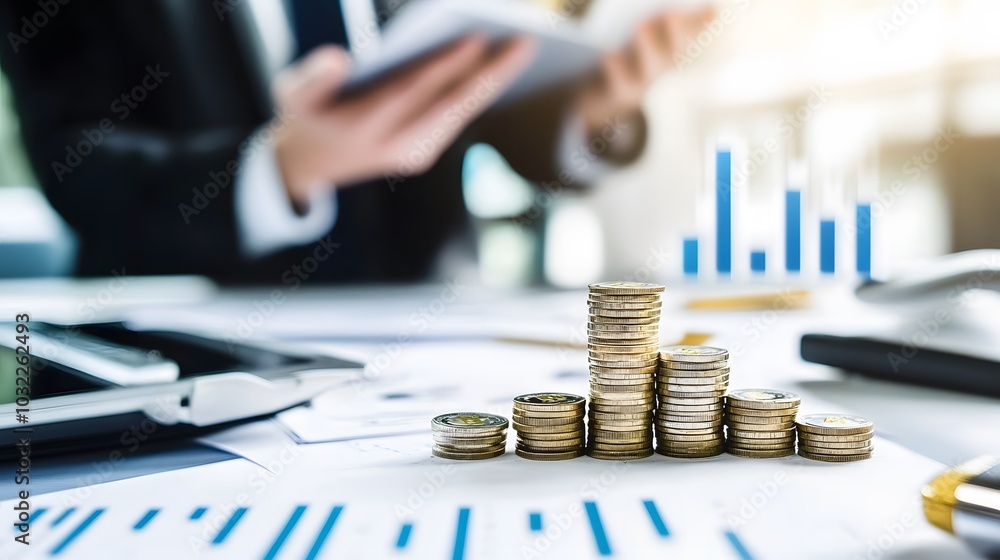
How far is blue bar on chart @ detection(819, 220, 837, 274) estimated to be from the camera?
333 centimetres

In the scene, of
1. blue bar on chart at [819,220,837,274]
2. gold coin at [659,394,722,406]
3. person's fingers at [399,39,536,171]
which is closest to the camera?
gold coin at [659,394,722,406]

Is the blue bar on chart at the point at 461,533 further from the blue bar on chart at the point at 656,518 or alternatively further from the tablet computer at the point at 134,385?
the tablet computer at the point at 134,385

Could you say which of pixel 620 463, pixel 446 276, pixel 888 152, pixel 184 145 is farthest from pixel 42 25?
pixel 888 152

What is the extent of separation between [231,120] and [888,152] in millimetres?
2632

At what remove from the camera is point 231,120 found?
10.8 feet

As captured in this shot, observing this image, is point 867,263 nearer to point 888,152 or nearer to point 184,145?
point 888,152

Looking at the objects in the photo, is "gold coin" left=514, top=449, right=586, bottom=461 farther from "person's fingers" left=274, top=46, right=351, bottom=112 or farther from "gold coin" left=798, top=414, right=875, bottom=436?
"person's fingers" left=274, top=46, right=351, bottom=112

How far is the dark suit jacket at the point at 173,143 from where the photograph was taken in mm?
3061

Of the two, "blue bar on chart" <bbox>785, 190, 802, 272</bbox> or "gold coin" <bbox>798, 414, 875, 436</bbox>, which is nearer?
"gold coin" <bbox>798, 414, 875, 436</bbox>
